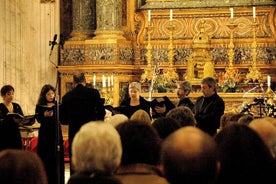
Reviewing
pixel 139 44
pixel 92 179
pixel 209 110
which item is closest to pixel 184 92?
pixel 209 110

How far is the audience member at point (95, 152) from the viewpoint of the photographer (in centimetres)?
389

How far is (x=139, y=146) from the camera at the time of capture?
4508mm

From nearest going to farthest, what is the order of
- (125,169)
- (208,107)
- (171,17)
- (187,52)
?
(125,169), (208,107), (171,17), (187,52)

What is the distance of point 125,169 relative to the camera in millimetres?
4457

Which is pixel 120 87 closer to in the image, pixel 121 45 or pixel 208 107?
pixel 121 45

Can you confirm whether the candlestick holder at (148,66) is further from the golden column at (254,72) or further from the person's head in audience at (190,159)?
the person's head in audience at (190,159)

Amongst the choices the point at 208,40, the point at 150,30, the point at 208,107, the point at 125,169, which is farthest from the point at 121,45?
the point at 125,169

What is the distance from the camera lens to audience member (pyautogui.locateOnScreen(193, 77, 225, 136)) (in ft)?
30.7

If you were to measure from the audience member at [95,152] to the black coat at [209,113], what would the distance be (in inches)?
213

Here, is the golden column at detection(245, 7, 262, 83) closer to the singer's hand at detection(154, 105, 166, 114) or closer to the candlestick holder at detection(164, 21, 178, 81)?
the candlestick holder at detection(164, 21, 178, 81)

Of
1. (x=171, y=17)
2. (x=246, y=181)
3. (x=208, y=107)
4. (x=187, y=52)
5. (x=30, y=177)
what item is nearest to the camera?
(x=30, y=177)

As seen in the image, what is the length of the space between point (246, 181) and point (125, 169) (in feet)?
2.50

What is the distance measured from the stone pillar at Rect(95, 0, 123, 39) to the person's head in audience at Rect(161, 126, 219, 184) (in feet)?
39.4

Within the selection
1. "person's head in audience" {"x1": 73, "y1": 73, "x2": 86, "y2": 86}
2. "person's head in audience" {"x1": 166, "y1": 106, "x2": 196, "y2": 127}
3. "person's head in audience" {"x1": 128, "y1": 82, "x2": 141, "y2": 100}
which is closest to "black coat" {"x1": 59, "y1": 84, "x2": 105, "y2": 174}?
"person's head in audience" {"x1": 73, "y1": 73, "x2": 86, "y2": 86}
